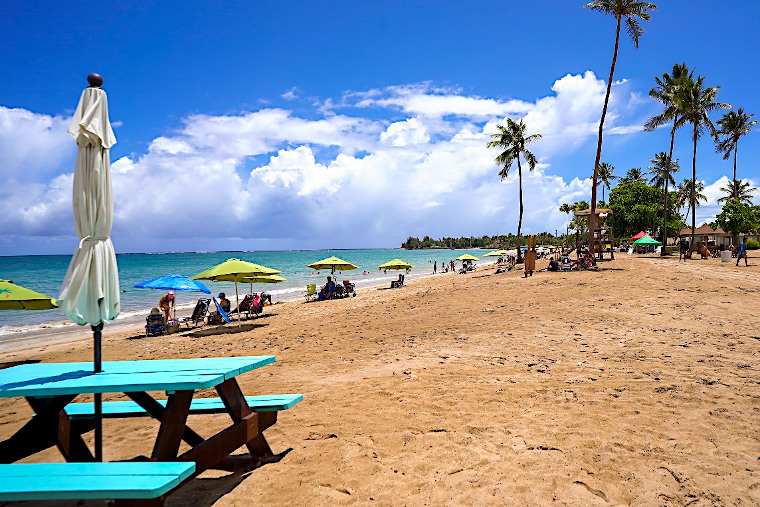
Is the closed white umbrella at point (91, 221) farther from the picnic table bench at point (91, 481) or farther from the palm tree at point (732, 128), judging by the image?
the palm tree at point (732, 128)

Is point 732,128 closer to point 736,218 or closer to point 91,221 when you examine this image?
point 736,218

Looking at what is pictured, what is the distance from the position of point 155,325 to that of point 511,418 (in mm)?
12713

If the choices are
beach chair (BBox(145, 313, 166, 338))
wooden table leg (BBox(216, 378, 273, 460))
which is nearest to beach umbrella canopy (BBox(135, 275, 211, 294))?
beach chair (BBox(145, 313, 166, 338))

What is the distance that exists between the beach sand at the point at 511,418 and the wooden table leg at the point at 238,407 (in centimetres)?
17

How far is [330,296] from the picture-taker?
21.6 metres

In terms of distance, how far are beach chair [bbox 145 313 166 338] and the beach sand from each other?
527cm

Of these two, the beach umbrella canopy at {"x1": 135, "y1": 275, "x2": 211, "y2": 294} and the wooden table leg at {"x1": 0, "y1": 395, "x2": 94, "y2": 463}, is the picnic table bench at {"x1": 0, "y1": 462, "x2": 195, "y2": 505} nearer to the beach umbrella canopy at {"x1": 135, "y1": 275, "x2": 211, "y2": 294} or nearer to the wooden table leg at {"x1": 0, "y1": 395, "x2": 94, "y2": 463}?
the wooden table leg at {"x1": 0, "y1": 395, "x2": 94, "y2": 463}

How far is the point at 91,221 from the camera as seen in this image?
3.22 metres

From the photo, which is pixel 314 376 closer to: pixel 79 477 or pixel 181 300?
pixel 79 477

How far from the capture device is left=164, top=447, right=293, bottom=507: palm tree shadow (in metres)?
3.21

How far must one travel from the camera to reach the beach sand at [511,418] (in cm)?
306

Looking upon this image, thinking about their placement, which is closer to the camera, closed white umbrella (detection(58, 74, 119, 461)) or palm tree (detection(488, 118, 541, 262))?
closed white umbrella (detection(58, 74, 119, 461))

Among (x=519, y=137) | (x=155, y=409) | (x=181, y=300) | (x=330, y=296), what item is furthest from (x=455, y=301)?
(x=519, y=137)

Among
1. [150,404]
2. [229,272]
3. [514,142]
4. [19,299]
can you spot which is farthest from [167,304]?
[514,142]
